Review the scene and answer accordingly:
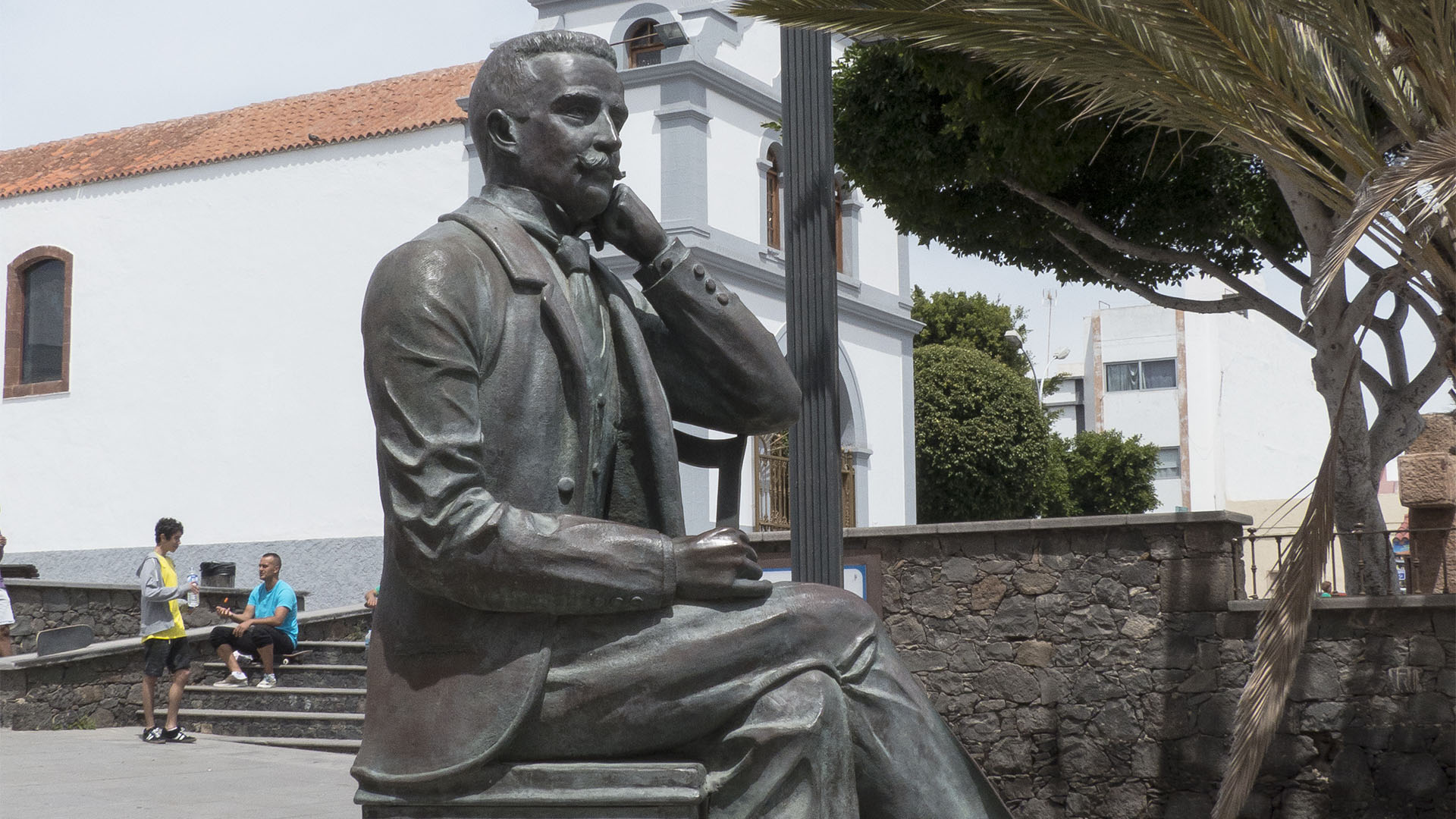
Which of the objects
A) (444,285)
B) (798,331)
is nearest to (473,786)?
(444,285)

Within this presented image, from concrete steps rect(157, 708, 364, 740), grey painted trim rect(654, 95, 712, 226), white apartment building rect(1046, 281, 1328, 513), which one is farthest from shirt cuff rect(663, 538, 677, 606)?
white apartment building rect(1046, 281, 1328, 513)

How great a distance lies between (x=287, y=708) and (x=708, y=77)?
1255 centimetres

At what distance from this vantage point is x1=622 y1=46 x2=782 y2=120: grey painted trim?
22922 mm

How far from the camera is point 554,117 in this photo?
9.23ft

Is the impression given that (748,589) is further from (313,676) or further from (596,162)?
(313,676)

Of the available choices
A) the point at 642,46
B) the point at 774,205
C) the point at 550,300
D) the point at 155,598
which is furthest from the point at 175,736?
the point at 774,205

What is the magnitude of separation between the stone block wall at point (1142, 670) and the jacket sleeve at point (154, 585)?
15.0 feet

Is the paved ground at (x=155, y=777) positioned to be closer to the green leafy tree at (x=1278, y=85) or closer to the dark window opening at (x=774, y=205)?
the green leafy tree at (x=1278, y=85)

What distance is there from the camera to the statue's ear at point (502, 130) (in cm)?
283

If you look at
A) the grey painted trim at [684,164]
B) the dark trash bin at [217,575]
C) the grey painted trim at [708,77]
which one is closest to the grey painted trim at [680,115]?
the grey painted trim at [684,164]

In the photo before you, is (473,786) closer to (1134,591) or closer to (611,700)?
(611,700)

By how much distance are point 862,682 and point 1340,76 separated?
6.34 meters

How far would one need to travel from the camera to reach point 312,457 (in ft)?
78.2

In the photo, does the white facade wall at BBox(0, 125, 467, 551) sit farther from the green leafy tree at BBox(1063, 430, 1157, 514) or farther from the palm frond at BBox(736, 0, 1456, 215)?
the green leafy tree at BBox(1063, 430, 1157, 514)
